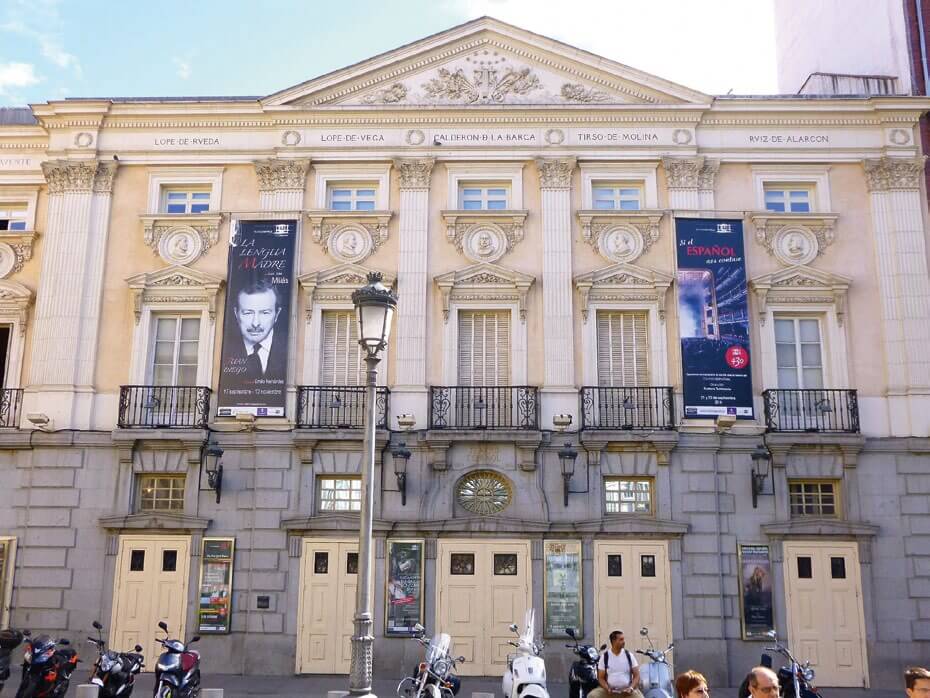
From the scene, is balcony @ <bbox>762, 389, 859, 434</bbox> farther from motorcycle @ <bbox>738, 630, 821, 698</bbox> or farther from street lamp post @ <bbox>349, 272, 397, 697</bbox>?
street lamp post @ <bbox>349, 272, 397, 697</bbox>

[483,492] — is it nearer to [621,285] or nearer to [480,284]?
[480,284]

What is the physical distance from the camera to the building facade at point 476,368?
62.5 feet

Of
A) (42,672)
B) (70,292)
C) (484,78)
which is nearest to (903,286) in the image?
(484,78)

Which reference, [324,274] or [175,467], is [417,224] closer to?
[324,274]

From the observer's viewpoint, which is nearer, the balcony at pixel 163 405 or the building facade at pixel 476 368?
the building facade at pixel 476 368

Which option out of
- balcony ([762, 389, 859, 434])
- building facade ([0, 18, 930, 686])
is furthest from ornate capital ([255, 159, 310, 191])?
balcony ([762, 389, 859, 434])

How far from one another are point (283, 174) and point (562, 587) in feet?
36.6

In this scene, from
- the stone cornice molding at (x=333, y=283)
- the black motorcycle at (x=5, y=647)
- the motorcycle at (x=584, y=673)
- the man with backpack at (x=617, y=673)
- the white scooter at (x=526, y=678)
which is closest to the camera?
the man with backpack at (x=617, y=673)

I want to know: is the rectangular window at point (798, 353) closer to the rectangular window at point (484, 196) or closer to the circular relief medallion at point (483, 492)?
the circular relief medallion at point (483, 492)

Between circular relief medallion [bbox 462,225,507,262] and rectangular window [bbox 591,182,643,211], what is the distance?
2.40 meters

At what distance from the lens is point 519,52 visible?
21.7 metres

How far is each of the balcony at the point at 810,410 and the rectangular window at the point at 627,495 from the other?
293 cm

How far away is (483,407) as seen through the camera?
65.0 feet

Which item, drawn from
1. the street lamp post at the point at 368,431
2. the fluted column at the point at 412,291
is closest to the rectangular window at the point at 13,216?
the fluted column at the point at 412,291
